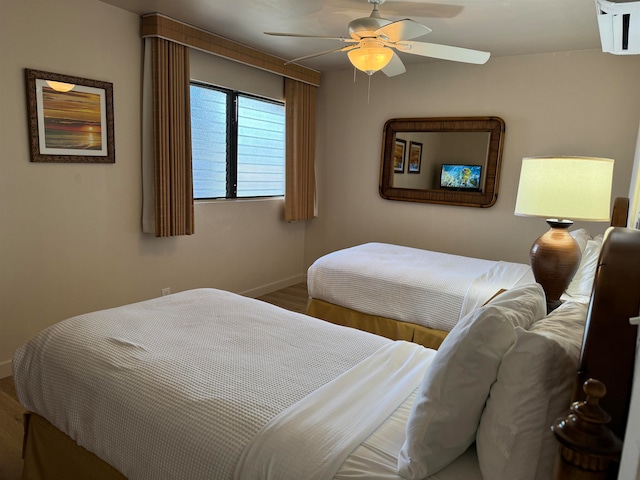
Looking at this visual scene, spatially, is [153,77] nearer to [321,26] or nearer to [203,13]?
[203,13]

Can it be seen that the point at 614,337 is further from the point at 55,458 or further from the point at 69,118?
the point at 69,118

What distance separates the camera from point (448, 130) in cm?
424

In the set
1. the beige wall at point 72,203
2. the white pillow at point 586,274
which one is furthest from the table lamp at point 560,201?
the beige wall at point 72,203

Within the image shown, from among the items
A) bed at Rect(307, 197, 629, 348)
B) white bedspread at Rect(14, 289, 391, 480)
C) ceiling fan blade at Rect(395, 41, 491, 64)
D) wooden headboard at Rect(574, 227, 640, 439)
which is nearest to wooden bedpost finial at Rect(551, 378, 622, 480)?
wooden headboard at Rect(574, 227, 640, 439)

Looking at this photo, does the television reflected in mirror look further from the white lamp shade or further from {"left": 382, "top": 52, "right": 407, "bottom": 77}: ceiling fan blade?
the white lamp shade

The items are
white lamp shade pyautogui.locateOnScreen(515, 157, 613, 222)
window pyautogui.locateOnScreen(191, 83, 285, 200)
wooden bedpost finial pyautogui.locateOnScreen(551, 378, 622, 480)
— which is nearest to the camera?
wooden bedpost finial pyautogui.locateOnScreen(551, 378, 622, 480)

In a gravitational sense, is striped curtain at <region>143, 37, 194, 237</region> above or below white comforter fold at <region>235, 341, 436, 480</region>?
above

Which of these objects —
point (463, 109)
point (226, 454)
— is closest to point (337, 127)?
point (463, 109)

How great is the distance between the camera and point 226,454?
120 centimetres

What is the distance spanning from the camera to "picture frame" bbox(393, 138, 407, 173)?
454 centimetres

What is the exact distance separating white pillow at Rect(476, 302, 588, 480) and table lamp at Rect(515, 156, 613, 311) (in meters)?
1.08

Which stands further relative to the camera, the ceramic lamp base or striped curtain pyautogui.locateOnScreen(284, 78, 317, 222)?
striped curtain pyautogui.locateOnScreen(284, 78, 317, 222)

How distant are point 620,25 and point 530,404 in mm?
2281

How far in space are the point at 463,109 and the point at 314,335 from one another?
315cm
